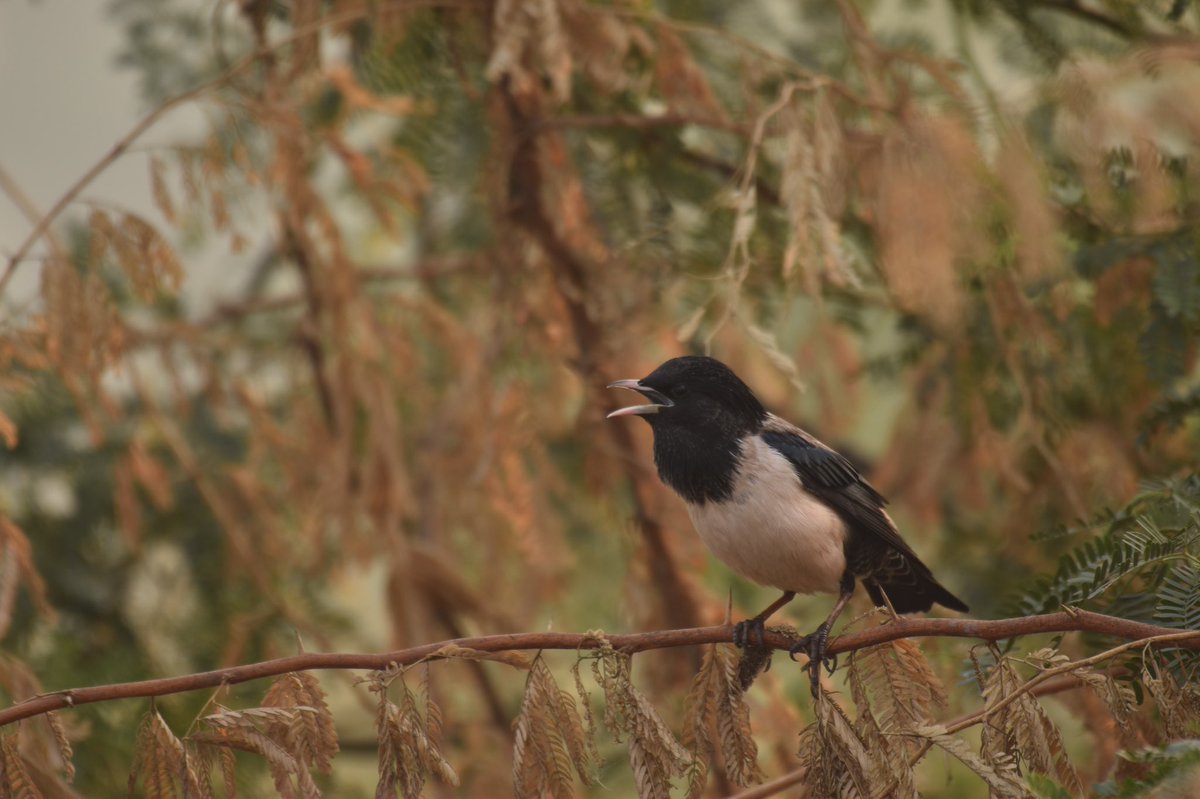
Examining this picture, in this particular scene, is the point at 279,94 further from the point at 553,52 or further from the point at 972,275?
the point at 972,275

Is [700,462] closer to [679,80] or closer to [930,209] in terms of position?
[930,209]

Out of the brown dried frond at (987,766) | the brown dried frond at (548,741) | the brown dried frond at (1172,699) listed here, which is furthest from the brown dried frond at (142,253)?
the brown dried frond at (1172,699)

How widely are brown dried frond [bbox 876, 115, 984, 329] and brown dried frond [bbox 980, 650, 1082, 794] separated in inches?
40.2

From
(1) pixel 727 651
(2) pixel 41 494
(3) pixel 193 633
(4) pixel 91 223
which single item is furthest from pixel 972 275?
(2) pixel 41 494

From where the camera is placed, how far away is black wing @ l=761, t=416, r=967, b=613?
11.7ft

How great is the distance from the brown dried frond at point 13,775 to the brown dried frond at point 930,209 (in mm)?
2246

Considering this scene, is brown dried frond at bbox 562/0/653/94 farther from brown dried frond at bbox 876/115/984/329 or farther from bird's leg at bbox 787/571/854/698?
bird's leg at bbox 787/571/854/698

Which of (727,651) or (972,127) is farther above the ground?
(972,127)

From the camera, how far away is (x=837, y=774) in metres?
2.54

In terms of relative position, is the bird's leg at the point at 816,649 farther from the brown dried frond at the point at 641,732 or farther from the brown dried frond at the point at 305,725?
the brown dried frond at the point at 305,725

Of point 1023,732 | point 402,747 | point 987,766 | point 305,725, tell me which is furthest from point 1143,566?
point 305,725

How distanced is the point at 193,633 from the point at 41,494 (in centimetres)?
95

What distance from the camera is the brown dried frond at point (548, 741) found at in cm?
259

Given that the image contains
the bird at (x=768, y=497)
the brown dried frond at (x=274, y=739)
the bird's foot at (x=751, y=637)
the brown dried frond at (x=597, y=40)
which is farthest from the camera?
the brown dried frond at (x=597, y=40)
